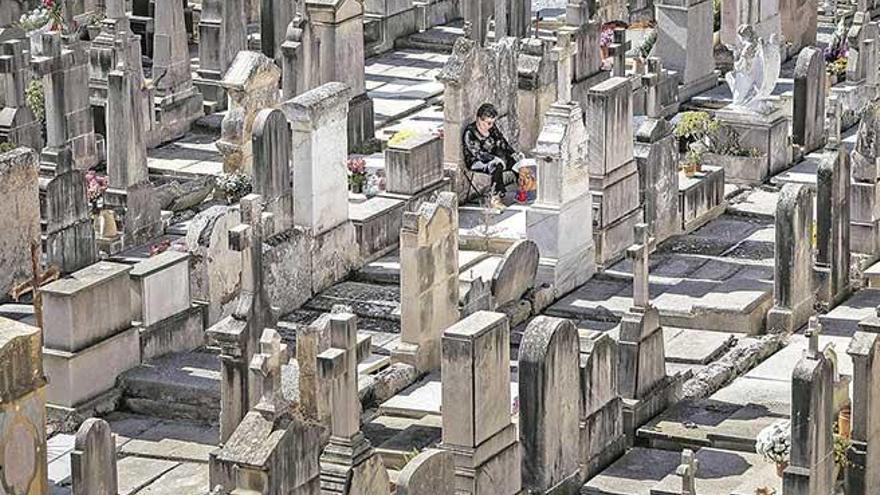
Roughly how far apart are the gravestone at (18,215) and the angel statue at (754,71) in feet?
28.6

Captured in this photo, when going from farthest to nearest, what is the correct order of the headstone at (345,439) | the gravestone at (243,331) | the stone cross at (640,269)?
the stone cross at (640,269)
the gravestone at (243,331)
the headstone at (345,439)

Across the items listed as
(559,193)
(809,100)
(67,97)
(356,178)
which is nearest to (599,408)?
(559,193)

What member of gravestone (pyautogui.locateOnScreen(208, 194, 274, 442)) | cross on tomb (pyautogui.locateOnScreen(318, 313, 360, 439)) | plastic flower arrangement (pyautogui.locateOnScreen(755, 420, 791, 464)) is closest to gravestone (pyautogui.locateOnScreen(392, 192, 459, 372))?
gravestone (pyautogui.locateOnScreen(208, 194, 274, 442))

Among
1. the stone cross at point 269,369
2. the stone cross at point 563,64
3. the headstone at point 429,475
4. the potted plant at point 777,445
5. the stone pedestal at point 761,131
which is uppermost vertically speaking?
the stone cross at point 563,64

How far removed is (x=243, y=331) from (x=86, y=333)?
2302mm

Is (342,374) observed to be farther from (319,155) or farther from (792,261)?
(792,261)

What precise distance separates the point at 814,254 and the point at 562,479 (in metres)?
5.86

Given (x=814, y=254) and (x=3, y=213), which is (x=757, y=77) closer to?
(x=814, y=254)

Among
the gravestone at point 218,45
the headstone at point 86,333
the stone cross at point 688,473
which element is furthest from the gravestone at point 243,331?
the gravestone at point 218,45

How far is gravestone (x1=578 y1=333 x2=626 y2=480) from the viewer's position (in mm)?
26391

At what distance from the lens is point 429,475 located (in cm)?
2319

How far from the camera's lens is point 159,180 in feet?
118

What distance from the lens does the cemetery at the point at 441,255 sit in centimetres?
2492

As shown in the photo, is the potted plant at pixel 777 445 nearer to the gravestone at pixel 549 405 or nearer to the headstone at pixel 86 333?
the gravestone at pixel 549 405
